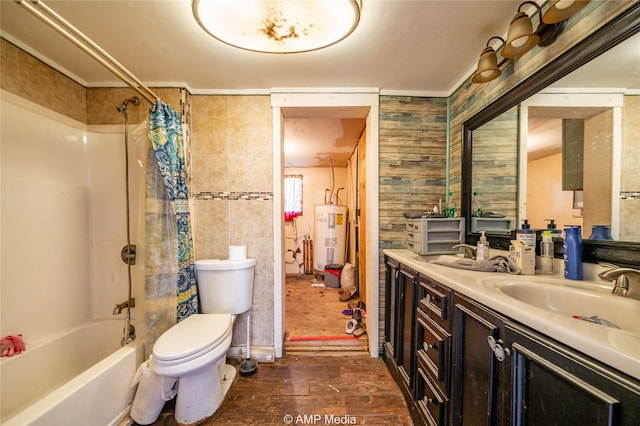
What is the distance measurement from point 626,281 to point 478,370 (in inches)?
21.0

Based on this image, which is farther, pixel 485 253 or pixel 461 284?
pixel 485 253

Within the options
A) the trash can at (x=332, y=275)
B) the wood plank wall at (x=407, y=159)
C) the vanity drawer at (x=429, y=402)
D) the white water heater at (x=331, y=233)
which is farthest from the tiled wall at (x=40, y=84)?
the trash can at (x=332, y=275)

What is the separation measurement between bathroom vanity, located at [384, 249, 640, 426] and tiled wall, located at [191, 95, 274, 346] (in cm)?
114

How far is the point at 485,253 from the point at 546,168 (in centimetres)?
49

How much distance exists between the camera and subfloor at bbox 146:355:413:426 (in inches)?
51.0

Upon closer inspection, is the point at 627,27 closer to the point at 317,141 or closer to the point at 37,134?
the point at 317,141

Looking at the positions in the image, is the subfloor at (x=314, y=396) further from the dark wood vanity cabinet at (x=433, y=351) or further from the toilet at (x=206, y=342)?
the dark wood vanity cabinet at (x=433, y=351)

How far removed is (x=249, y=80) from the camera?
1.71m

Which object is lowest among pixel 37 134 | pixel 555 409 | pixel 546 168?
pixel 555 409

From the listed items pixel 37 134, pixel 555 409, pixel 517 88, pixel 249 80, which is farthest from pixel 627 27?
pixel 37 134

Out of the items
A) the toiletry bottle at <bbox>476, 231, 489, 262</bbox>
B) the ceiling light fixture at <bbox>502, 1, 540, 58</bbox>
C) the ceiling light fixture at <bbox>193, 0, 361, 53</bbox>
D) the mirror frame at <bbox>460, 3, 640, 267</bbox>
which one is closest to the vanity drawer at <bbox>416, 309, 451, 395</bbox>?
the toiletry bottle at <bbox>476, 231, 489, 262</bbox>

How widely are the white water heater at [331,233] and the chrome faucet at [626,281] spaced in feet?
10.5

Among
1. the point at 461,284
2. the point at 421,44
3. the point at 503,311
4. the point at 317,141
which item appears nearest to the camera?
the point at 503,311

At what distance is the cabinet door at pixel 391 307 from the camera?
5.13ft
